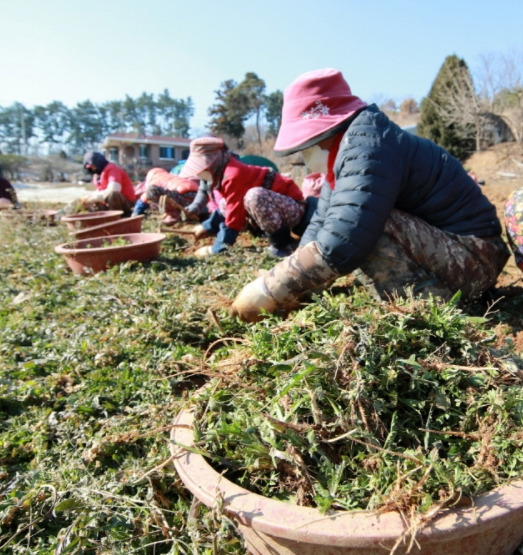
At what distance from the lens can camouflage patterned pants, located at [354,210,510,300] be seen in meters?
2.29

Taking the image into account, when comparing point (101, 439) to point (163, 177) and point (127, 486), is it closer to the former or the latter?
point (127, 486)

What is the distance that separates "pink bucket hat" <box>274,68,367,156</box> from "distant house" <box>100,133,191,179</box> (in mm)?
43622

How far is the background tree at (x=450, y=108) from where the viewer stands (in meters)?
18.9

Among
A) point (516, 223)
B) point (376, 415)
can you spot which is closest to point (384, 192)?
point (516, 223)

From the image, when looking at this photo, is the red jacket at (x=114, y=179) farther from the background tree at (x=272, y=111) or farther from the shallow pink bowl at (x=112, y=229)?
the background tree at (x=272, y=111)

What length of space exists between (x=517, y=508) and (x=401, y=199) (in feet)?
5.37

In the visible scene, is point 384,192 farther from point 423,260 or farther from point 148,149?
point 148,149

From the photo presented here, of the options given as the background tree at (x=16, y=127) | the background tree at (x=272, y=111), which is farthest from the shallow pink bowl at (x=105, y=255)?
the background tree at (x=16, y=127)

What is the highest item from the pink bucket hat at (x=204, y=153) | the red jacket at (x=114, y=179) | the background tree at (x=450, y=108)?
the background tree at (x=450, y=108)

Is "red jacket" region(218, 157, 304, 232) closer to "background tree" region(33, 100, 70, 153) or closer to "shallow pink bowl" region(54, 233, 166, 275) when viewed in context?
"shallow pink bowl" region(54, 233, 166, 275)

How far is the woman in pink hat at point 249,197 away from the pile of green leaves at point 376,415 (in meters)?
2.70

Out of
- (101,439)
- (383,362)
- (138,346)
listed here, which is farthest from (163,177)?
(383,362)

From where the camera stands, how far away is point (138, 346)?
2514mm

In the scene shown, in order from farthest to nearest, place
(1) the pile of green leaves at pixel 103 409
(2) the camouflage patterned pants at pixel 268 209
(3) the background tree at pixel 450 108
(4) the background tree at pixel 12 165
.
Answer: (4) the background tree at pixel 12 165
(3) the background tree at pixel 450 108
(2) the camouflage patterned pants at pixel 268 209
(1) the pile of green leaves at pixel 103 409
